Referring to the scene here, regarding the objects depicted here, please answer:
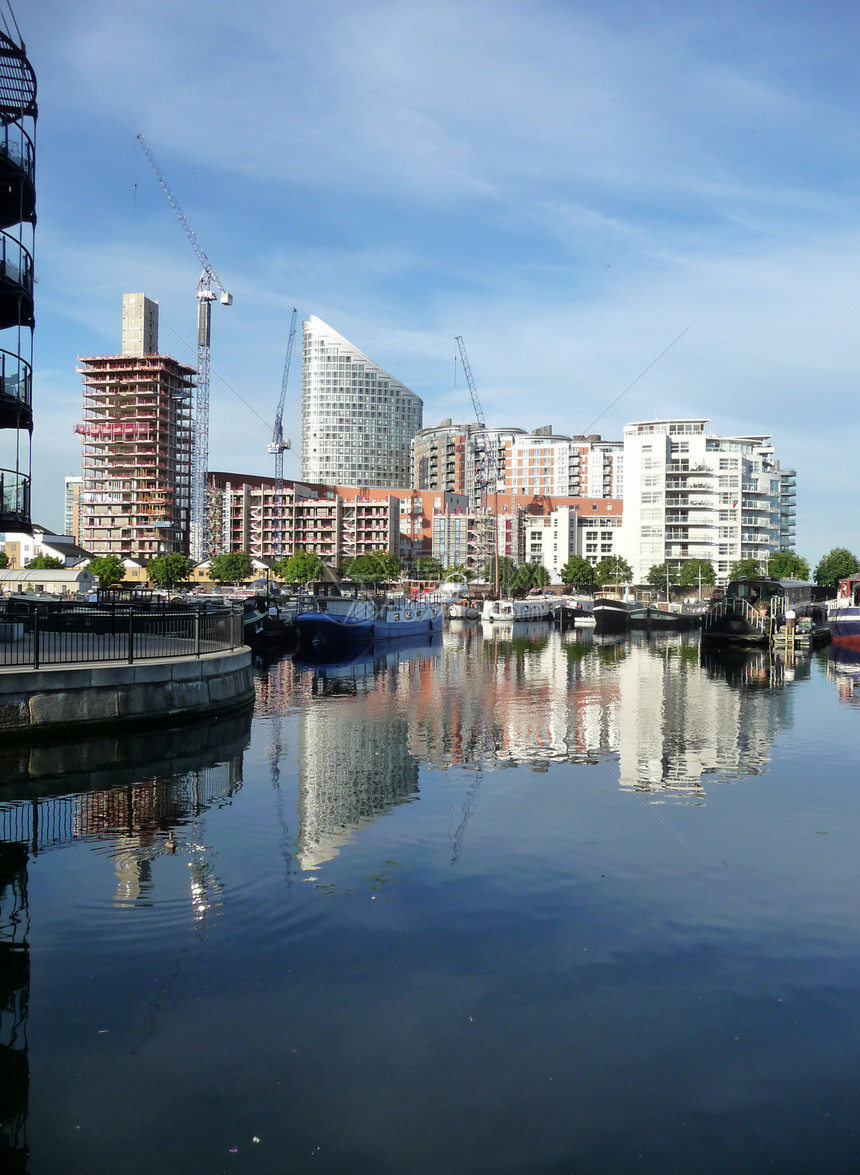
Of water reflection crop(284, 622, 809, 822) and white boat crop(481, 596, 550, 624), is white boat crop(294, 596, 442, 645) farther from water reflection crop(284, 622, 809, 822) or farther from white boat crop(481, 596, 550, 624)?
white boat crop(481, 596, 550, 624)

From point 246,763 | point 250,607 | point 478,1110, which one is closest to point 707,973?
point 478,1110

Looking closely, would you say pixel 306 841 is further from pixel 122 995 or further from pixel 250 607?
pixel 250 607

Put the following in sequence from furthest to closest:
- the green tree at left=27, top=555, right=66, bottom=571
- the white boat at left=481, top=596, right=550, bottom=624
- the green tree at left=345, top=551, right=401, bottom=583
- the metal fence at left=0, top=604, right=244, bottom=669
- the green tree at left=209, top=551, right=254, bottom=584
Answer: the green tree at left=345, top=551, right=401, bottom=583 → the green tree at left=209, top=551, right=254, bottom=584 → the green tree at left=27, top=555, right=66, bottom=571 → the white boat at left=481, top=596, right=550, bottom=624 → the metal fence at left=0, top=604, right=244, bottom=669

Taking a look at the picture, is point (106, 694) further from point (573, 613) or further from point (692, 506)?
point (692, 506)

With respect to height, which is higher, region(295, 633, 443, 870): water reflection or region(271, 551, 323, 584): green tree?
region(271, 551, 323, 584): green tree

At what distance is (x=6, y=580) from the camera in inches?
4606

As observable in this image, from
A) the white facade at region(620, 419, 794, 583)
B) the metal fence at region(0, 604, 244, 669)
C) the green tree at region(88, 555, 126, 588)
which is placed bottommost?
the metal fence at region(0, 604, 244, 669)

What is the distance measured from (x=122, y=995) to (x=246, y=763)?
12787 mm

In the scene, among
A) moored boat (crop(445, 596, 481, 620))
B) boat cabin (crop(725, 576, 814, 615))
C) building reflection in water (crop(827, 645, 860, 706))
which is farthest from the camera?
moored boat (crop(445, 596, 481, 620))

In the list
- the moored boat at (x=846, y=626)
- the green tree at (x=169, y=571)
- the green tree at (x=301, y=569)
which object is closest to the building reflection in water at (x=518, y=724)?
the moored boat at (x=846, y=626)

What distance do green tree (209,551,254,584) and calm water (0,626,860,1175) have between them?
483 feet

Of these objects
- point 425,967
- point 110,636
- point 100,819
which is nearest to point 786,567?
point 110,636

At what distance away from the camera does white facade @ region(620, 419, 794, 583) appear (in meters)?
179

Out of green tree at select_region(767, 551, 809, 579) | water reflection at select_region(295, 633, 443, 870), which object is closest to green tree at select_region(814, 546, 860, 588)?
green tree at select_region(767, 551, 809, 579)
